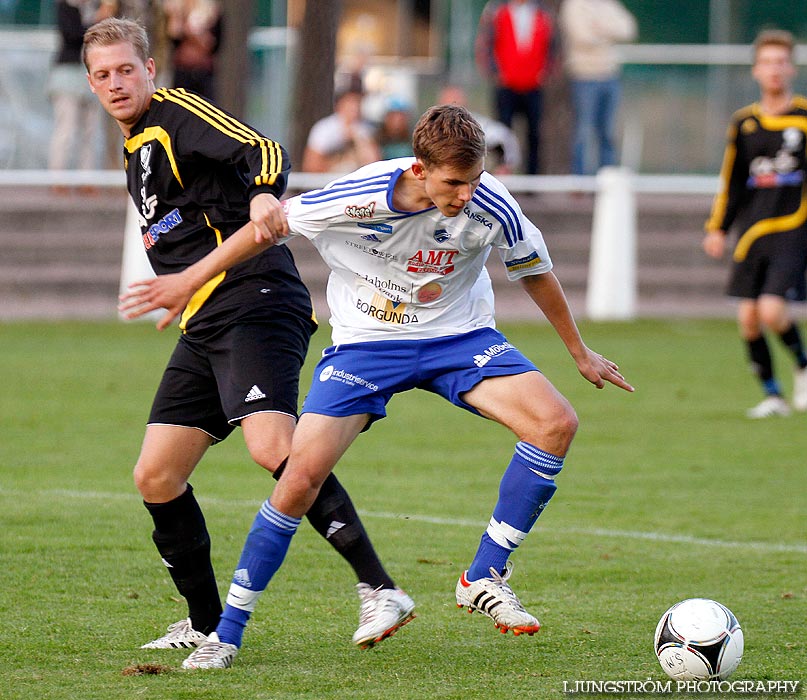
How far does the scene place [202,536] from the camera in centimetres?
565

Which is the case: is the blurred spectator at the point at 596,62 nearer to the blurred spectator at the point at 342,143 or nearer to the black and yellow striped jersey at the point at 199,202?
the blurred spectator at the point at 342,143

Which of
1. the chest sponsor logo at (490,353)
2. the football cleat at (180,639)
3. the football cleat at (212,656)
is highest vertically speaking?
the chest sponsor logo at (490,353)

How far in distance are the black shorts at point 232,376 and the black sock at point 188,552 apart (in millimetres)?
295

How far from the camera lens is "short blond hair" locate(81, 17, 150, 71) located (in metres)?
5.65

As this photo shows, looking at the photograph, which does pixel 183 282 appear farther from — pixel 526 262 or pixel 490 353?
pixel 526 262

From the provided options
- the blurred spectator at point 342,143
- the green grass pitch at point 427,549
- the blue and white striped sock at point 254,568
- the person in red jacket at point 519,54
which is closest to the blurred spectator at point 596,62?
the person in red jacket at point 519,54

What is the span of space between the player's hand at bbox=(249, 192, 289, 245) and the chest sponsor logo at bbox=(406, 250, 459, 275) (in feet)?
1.74

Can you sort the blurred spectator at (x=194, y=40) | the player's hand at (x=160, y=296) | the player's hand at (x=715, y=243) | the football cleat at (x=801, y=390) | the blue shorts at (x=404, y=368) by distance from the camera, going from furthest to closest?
the blurred spectator at (x=194, y=40), the football cleat at (x=801, y=390), the player's hand at (x=715, y=243), the blue shorts at (x=404, y=368), the player's hand at (x=160, y=296)

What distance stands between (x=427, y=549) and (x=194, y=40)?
12800 mm

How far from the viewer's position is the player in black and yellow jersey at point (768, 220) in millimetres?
11609

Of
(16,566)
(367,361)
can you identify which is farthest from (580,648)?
(16,566)

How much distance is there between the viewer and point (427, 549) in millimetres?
7289

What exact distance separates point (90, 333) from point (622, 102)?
1002 cm

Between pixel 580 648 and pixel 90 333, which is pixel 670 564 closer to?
pixel 580 648
